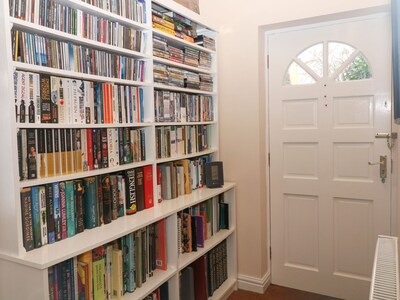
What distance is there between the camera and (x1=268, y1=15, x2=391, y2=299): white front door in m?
2.45

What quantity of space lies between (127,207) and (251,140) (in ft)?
3.98

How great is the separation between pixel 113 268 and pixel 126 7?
1372 millimetres

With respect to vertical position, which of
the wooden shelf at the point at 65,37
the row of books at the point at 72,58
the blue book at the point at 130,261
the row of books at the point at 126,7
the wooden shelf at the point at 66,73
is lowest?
the blue book at the point at 130,261

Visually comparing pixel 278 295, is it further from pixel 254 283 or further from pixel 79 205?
pixel 79 205

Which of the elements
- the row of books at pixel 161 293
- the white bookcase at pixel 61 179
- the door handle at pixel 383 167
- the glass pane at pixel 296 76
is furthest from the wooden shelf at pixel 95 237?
the door handle at pixel 383 167

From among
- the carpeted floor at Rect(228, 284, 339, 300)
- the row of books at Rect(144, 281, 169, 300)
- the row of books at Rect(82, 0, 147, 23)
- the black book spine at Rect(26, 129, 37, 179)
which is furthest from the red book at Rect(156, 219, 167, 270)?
the row of books at Rect(82, 0, 147, 23)

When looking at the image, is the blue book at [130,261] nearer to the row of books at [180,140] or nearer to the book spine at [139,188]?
the book spine at [139,188]

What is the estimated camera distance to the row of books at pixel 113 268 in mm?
Answer: 1444

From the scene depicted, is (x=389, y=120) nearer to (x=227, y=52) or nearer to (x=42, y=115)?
(x=227, y=52)

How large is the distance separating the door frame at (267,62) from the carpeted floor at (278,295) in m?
0.14

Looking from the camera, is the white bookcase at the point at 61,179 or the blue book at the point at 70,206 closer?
the white bookcase at the point at 61,179

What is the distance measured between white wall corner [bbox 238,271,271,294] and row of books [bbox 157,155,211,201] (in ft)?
2.83

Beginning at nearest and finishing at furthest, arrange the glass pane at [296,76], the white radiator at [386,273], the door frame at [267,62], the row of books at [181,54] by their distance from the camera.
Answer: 1. the white radiator at [386,273]
2. the row of books at [181,54]
3. the door frame at [267,62]
4. the glass pane at [296,76]

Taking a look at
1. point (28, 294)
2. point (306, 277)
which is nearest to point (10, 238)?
point (28, 294)
